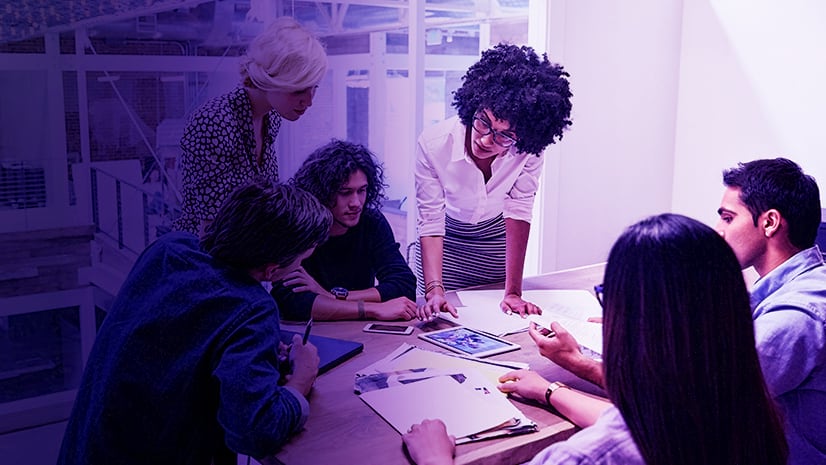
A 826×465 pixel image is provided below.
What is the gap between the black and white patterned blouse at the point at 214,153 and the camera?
2.14 metres

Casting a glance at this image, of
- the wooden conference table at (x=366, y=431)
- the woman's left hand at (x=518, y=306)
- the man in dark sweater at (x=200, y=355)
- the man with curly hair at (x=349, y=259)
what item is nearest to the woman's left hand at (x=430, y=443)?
the wooden conference table at (x=366, y=431)

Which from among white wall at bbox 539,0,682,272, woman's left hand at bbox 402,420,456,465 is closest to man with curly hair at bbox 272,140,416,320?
woman's left hand at bbox 402,420,456,465

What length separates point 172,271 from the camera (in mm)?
1386

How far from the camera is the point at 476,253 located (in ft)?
8.55

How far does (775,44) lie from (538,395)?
9.64 feet

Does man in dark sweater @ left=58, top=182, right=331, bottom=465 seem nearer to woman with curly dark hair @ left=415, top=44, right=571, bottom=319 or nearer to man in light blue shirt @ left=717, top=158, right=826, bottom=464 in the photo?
woman with curly dark hair @ left=415, top=44, right=571, bottom=319

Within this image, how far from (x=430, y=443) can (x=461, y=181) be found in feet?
4.20

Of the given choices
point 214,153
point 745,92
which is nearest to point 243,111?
point 214,153

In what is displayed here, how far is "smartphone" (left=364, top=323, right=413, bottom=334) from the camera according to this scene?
2.01m

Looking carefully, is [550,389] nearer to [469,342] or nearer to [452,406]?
[452,406]

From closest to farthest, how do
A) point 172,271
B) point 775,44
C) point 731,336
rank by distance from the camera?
1. point 731,336
2. point 172,271
3. point 775,44

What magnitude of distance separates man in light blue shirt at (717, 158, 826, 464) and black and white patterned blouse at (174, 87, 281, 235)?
Answer: 134 centimetres

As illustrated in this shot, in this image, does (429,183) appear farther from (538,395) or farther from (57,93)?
(57,93)

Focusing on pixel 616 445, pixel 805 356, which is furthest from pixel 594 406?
pixel 616 445
